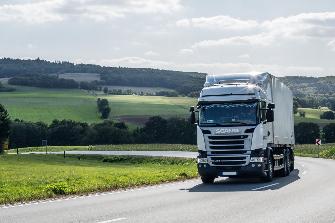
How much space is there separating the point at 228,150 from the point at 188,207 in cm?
893

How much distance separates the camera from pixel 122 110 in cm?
14988

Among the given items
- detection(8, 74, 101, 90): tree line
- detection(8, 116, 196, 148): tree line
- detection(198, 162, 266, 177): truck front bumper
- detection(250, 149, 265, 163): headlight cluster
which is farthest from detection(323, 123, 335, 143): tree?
detection(250, 149, 265, 163): headlight cluster

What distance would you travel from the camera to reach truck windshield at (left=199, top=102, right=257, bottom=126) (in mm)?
25359

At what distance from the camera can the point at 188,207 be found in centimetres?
1658

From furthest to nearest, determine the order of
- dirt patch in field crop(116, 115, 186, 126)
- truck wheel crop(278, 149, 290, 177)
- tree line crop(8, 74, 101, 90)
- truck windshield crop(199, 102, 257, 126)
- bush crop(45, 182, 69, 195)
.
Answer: tree line crop(8, 74, 101, 90)
dirt patch in field crop(116, 115, 186, 126)
truck wheel crop(278, 149, 290, 177)
truck windshield crop(199, 102, 257, 126)
bush crop(45, 182, 69, 195)

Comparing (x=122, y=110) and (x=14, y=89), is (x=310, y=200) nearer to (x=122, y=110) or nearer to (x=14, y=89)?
(x=122, y=110)

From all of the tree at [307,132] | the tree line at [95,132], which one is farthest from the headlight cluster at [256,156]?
the tree line at [95,132]

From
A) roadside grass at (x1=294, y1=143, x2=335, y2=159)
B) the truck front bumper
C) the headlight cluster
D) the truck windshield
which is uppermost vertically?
the truck windshield

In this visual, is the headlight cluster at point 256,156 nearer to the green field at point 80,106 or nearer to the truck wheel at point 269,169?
the truck wheel at point 269,169

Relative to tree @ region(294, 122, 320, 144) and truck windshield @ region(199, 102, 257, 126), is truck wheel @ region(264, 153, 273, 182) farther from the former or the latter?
tree @ region(294, 122, 320, 144)

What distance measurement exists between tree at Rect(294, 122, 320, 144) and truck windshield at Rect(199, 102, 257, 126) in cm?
10361

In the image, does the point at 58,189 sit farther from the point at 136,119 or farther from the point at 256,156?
the point at 136,119

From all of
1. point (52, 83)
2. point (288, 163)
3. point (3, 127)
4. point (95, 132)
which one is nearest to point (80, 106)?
point (95, 132)

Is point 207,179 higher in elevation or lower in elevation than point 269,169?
lower
